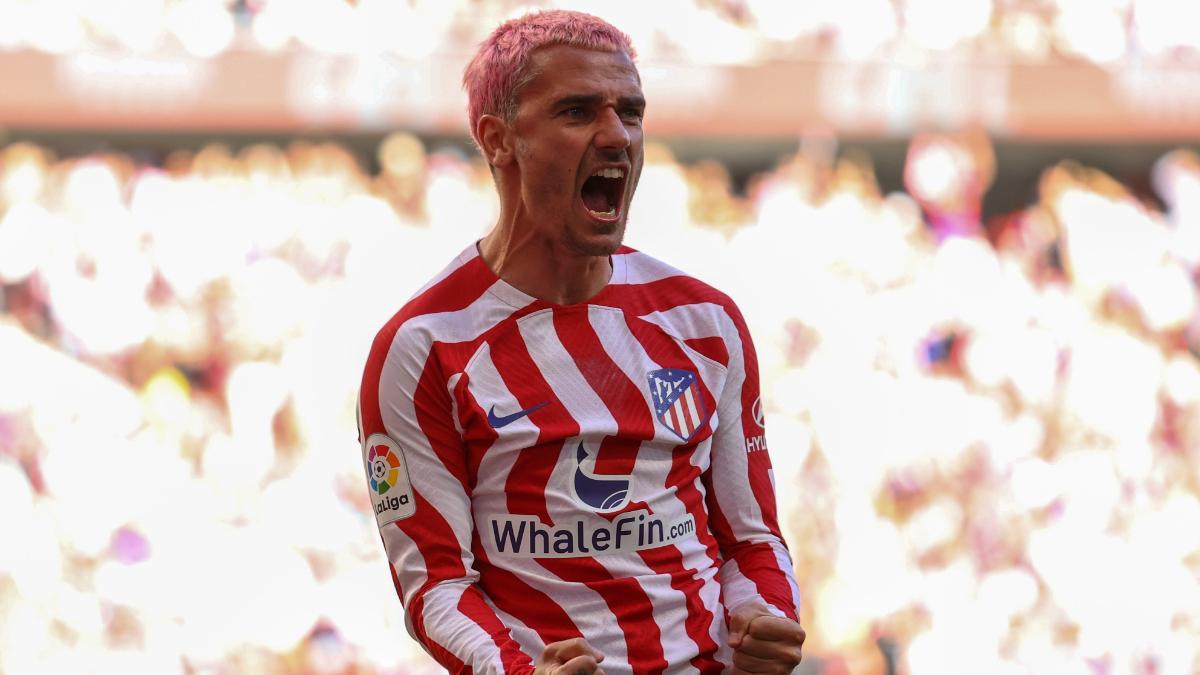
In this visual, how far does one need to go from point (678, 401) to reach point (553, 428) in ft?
0.45

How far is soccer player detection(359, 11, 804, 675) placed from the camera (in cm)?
144

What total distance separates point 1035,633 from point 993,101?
1.28 meters

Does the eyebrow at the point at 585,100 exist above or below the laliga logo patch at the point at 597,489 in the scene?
above

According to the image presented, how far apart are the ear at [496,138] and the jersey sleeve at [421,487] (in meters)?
0.19

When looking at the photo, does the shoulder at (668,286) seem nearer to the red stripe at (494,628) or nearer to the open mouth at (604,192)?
the open mouth at (604,192)

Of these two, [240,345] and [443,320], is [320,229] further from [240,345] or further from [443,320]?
[443,320]

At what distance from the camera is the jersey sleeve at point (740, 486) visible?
5.11 ft

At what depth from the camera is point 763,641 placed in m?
1.44

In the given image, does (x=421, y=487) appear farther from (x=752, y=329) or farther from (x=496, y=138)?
(x=752, y=329)

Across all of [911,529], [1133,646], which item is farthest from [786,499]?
[1133,646]

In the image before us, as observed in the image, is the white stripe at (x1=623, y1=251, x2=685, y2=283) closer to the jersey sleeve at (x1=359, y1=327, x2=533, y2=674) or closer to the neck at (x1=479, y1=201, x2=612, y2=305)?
the neck at (x1=479, y1=201, x2=612, y2=305)

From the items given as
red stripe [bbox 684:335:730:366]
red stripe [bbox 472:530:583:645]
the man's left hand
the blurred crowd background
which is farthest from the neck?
the blurred crowd background

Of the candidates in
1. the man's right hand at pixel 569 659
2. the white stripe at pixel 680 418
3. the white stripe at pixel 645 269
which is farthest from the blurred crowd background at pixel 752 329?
the man's right hand at pixel 569 659

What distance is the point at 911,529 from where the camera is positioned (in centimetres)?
369
